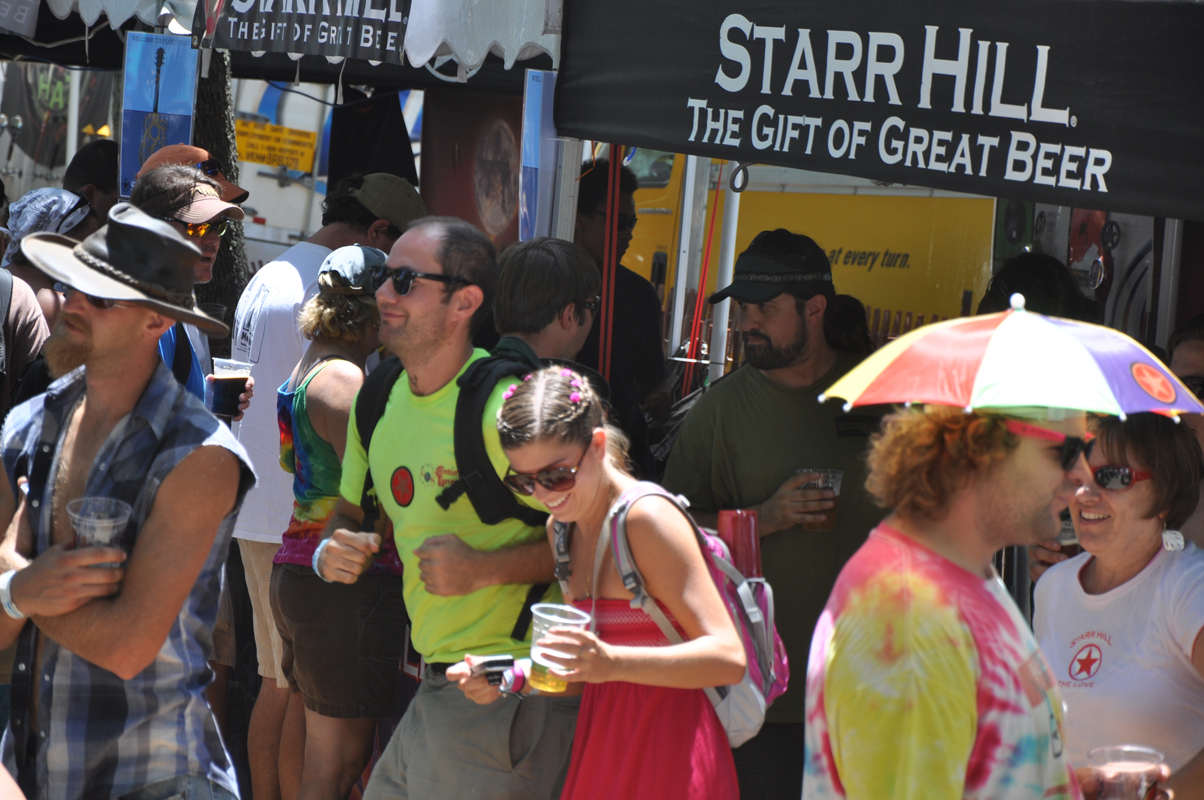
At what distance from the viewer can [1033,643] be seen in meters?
1.91

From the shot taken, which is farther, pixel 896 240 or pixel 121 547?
pixel 896 240

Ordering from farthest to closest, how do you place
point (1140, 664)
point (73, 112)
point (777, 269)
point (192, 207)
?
point (73, 112), point (192, 207), point (777, 269), point (1140, 664)

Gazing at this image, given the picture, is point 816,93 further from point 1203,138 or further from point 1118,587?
point 1118,587

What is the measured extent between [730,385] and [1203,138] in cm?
154

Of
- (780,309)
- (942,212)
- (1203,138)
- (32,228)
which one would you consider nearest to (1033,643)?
(1203,138)

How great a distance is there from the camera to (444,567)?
2.82 metres

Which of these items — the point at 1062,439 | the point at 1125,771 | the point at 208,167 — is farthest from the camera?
the point at 208,167

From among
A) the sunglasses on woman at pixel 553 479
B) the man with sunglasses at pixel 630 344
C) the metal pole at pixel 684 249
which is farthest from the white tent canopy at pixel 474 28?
the metal pole at pixel 684 249

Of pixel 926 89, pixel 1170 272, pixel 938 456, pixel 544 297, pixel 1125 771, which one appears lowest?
pixel 1125 771

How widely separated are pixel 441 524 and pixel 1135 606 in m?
1.73

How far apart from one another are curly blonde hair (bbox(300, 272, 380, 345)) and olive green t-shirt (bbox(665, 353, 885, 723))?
1140 mm

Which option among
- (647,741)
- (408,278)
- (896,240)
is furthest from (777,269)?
(896,240)

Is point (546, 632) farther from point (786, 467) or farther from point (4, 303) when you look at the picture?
point (4, 303)

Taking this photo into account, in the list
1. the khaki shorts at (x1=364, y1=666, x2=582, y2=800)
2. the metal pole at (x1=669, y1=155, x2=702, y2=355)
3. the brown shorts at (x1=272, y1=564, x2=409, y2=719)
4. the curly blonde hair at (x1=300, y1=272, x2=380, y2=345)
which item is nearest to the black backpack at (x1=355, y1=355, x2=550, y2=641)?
the khaki shorts at (x1=364, y1=666, x2=582, y2=800)
